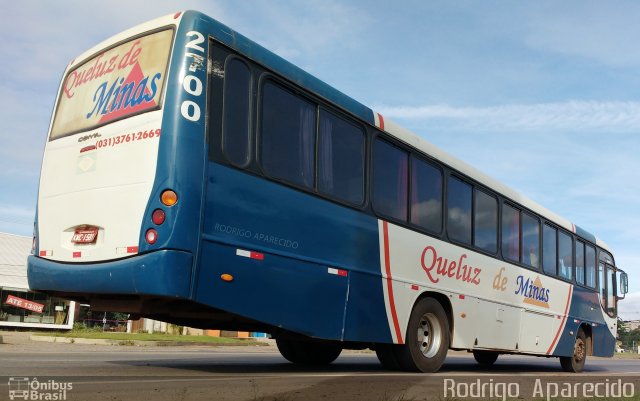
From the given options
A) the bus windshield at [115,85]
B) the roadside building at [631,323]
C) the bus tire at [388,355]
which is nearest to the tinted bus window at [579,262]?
the bus tire at [388,355]

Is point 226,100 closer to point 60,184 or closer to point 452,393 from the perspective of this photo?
point 60,184

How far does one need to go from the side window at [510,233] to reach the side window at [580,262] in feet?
12.4

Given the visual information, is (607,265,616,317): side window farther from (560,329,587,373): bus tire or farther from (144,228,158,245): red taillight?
(144,228,158,245): red taillight

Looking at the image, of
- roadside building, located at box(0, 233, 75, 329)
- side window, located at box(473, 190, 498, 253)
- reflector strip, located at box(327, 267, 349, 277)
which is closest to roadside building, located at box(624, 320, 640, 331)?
Answer: roadside building, located at box(0, 233, 75, 329)

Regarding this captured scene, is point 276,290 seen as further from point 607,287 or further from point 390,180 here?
point 607,287

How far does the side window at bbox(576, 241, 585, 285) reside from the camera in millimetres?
16016

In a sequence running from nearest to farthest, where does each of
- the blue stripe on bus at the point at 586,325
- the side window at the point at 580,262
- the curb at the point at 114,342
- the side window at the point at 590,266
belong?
the blue stripe on bus at the point at 586,325 → the side window at the point at 580,262 → the side window at the point at 590,266 → the curb at the point at 114,342

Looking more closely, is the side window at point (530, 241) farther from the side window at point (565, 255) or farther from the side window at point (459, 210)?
the side window at point (459, 210)

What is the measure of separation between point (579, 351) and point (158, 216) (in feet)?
41.0

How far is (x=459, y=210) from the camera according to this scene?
1109 cm

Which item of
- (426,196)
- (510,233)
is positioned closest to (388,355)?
(426,196)

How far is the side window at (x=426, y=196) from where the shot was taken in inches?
392

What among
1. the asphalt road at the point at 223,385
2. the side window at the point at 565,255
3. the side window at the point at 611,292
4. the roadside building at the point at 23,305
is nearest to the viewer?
the asphalt road at the point at 223,385

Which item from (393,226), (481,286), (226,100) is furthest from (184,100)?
(481,286)
